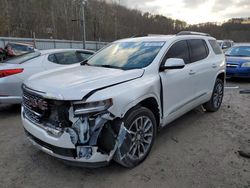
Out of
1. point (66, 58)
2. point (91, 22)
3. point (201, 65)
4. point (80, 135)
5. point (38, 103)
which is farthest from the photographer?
point (91, 22)

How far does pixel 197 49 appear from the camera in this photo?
4.48 m

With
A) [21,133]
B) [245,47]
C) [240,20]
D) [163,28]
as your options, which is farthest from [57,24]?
[21,133]

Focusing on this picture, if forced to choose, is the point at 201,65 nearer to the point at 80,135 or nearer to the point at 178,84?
the point at 178,84

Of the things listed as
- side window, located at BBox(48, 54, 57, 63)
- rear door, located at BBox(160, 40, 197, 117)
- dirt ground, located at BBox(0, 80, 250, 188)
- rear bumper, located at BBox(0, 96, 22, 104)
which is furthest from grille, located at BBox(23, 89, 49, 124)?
side window, located at BBox(48, 54, 57, 63)

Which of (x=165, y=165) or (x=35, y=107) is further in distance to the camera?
(x=165, y=165)

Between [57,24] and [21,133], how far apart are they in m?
→ 53.4

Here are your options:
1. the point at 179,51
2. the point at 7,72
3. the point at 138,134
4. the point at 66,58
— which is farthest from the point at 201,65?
the point at 7,72

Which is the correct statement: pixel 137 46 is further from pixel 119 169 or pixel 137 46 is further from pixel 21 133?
pixel 21 133

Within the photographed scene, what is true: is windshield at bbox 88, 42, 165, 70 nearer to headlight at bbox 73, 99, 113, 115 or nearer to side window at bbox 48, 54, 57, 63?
headlight at bbox 73, 99, 113, 115

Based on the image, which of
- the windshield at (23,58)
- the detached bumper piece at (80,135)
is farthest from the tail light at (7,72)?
the detached bumper piece at (80,135)

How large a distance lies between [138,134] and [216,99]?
10.2ft

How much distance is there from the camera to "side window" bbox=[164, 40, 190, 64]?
367cm

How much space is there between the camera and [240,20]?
1886 inches

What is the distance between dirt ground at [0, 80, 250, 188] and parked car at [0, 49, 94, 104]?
0.71 m
